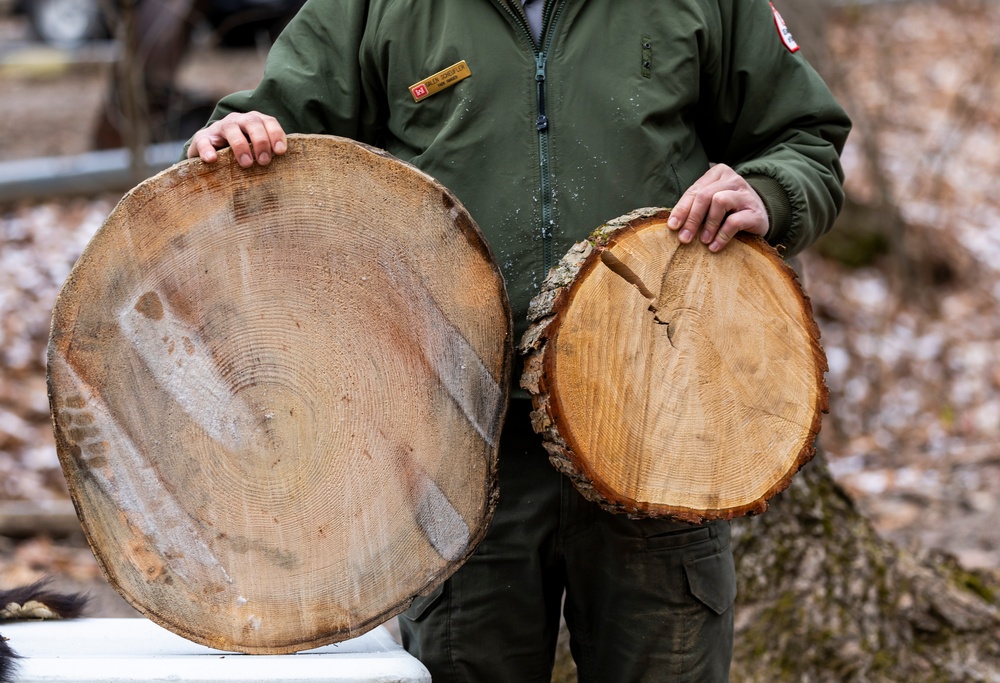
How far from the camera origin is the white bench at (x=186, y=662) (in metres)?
1.97

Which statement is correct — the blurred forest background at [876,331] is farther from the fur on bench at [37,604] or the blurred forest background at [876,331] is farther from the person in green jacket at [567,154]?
the fur on bench at [37,604]

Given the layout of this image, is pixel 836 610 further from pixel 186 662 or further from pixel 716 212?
pixel 186 662

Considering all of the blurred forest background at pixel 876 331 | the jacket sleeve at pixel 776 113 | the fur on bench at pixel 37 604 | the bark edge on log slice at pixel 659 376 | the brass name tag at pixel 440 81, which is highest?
the brass name tag at pixel 440 81

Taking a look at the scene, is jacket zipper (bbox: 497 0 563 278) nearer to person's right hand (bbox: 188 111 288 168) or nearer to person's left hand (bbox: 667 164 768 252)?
person's left hand (bbox: 667 164 768 252)

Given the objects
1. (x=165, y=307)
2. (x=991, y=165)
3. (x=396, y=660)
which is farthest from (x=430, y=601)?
(x=991, y=165)

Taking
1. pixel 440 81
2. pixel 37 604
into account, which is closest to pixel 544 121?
pixel 440 81

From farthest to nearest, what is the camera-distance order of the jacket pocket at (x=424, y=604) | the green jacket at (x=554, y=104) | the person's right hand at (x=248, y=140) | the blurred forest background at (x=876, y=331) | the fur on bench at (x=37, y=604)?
1. the blurred forest background at (x=876, y=331)
2. the fur on bench at (x=37, y=604)
3. the jacket pocket at (x=424, y=604)
4. the green jacket at (x=554, y=104)
5. the person's right hand at (x=248, y=140)

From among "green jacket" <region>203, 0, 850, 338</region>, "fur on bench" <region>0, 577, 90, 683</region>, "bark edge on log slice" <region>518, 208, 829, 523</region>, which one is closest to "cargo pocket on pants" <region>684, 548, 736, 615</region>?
"bark edge on log slice" <region>518, 208, 829, 523</region>

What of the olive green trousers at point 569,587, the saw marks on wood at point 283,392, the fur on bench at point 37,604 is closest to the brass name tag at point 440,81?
the saw marks on wood at point 283,392

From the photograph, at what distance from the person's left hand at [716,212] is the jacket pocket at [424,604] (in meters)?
0.87

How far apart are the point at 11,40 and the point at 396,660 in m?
12.5

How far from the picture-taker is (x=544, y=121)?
207cm

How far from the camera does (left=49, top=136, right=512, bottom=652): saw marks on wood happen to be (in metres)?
1.92

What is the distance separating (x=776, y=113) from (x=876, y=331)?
13.9 ft
